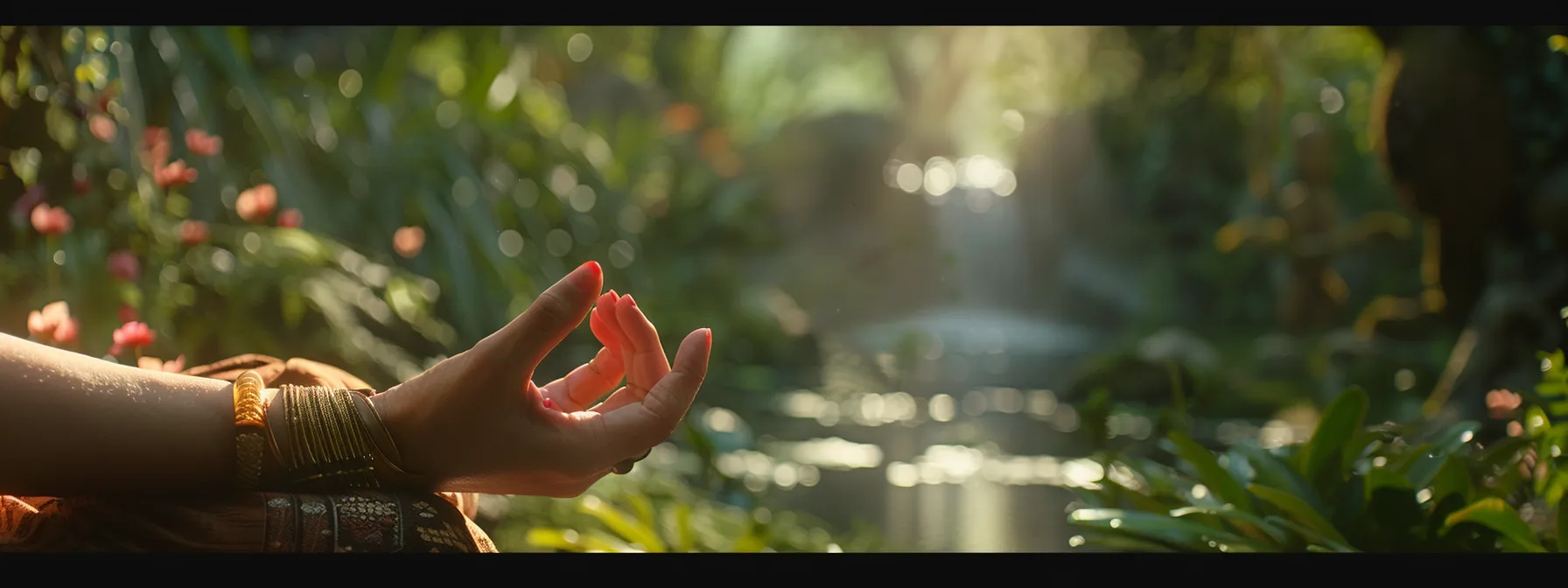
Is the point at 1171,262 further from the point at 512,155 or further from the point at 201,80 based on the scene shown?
the point at 201,80

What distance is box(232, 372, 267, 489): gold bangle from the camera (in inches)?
31.2

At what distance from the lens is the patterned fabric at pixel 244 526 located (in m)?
0.80

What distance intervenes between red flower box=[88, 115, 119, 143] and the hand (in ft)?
5.27

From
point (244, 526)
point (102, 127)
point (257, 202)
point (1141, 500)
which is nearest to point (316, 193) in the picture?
point (257, 202)

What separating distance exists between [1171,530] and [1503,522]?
32 centimetres

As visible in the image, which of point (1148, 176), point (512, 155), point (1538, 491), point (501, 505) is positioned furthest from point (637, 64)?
point (1538, 491)

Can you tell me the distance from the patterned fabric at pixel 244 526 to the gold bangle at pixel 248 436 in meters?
0.02

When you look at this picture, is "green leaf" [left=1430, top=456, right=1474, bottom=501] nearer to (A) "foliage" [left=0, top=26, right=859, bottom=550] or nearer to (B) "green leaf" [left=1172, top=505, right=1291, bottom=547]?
(B) "green leaf" [left=1172, top=505, right=1291, bottom=547]

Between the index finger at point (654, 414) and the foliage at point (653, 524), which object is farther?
the foliage at point (653, 524)

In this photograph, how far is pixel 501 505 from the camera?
8.05ft

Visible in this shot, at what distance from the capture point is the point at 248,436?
0.79 metres

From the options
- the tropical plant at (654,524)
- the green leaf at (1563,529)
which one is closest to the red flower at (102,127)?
the tropical plant at (654,524)

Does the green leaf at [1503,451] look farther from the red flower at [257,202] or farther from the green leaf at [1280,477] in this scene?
the red flower at [257,202]

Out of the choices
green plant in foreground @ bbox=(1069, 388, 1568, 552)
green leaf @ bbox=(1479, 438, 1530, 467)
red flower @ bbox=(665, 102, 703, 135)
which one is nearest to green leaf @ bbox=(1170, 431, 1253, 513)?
green plant in foreground @ bbox=(1069, 388, 1568, 552)
